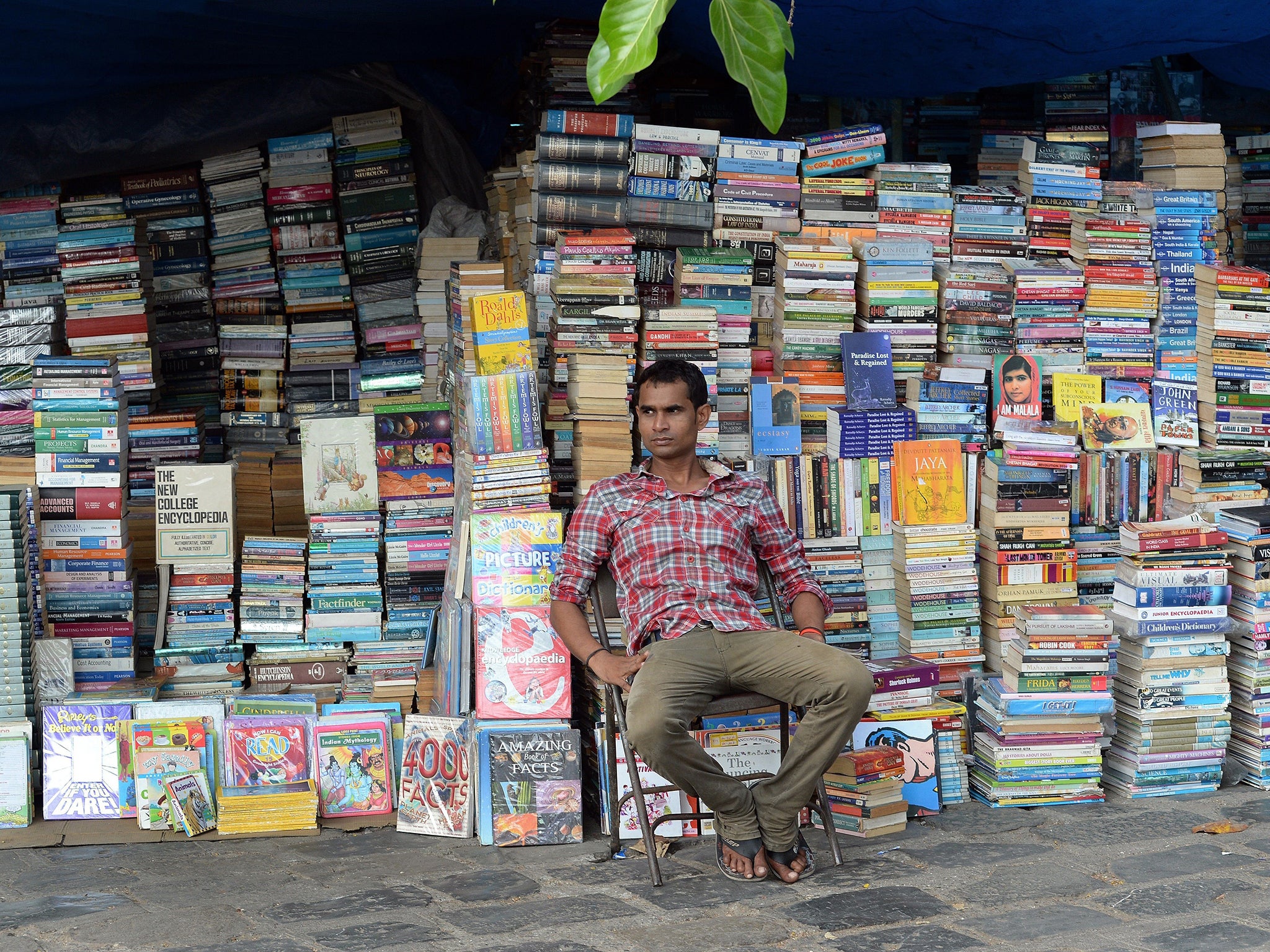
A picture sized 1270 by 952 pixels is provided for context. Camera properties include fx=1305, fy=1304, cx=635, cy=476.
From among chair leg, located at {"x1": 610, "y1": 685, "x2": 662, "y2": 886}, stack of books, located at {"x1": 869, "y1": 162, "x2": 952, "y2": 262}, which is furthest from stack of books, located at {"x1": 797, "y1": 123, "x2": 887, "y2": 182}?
chair leg, located at {"x1": 610, "y1": 685, "x2": 662, "y2": 886}

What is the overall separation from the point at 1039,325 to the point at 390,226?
3810 millimetres

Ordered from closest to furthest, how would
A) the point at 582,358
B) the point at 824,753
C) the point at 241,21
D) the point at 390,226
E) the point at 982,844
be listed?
1. the point at 824,753
2. the point at 982,844
3. the point at 582,358
4. the point at 241,21
5. the point at 390,226

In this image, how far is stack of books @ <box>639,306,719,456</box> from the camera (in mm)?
5012

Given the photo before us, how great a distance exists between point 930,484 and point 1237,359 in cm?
157

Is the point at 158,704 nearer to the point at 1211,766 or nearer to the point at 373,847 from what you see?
the point at 373,847

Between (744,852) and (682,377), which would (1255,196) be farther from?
(744,852)

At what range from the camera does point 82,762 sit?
14.9 feet

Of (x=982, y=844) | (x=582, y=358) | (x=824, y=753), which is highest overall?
(x=582, y=358)

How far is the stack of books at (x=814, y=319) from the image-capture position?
529 cm

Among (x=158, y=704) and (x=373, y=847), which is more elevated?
(x=158, y=704)

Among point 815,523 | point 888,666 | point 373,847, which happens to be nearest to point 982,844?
point 888,666

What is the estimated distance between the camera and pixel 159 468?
5387 mm

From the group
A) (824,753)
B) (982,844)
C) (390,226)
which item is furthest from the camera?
(390,226)

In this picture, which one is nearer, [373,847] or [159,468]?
[373,847]
